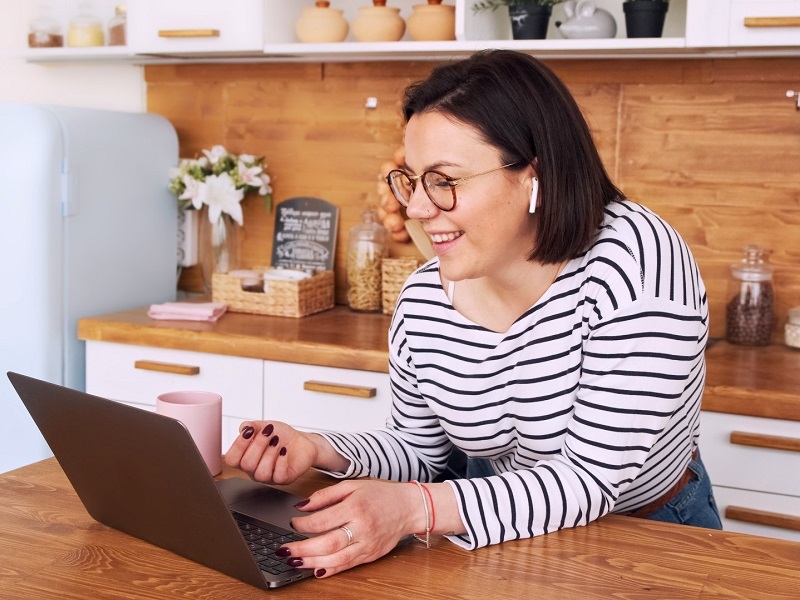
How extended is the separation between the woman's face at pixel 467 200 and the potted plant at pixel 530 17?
1229 millimetres

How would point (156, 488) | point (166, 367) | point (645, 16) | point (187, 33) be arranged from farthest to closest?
point (187, 33)
point (166, 367)
point (645, 16)
point (156, 488)

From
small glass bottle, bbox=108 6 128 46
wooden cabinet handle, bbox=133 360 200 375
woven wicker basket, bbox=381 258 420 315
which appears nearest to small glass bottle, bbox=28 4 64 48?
small glass bottle, bbox=108 6 128 46

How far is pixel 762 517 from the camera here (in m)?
2.12

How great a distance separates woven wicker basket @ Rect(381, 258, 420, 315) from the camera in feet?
9.02

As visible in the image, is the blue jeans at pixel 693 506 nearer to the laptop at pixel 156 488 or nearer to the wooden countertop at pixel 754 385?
the wooden countertop at pixel 754 385

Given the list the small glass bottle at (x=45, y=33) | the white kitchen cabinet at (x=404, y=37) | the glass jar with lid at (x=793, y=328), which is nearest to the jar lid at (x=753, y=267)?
the glass jar with lid at (x=793, y=328)

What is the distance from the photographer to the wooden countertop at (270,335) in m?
2.43

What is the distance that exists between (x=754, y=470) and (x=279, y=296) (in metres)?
1.31

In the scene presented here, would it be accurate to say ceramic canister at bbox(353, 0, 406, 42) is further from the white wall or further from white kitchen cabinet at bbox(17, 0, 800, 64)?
the white wall

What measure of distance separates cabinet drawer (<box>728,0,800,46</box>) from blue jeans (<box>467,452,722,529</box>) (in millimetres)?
1081

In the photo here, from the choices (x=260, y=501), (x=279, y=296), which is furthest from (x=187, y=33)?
(x=260, y=501)

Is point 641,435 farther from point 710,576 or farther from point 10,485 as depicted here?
point 10,485

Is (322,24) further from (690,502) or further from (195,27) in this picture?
(690,502)

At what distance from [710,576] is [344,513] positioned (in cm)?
39
